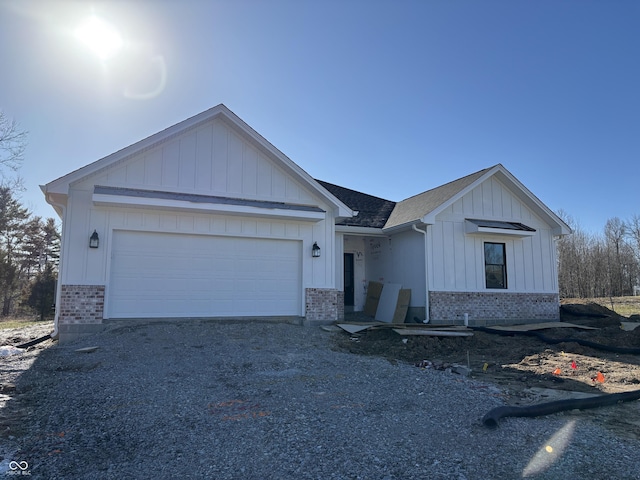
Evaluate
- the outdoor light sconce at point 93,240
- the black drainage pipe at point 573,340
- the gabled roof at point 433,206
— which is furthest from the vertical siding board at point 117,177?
the black drainage pipe at point 573,340

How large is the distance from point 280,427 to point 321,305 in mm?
7582

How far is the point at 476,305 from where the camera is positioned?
46.0 feet

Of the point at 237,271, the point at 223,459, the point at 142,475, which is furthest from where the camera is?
the point at 237,271

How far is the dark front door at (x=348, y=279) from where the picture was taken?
16016 mm

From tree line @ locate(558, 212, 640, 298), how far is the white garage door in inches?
1152

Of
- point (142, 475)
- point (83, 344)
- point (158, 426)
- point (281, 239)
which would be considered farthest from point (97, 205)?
point (142, 475)

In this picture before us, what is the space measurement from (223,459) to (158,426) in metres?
1.18

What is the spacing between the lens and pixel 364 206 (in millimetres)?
17422

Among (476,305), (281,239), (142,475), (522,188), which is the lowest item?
(142,475)

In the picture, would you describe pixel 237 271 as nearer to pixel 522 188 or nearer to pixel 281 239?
pixel 281 239

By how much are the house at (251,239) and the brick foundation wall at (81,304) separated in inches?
0.9

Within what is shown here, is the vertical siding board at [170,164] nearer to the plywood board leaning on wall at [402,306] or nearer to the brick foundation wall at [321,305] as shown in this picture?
the brick foundation wall at [321,305]

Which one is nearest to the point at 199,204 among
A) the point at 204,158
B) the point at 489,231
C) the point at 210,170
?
the point at 210,170

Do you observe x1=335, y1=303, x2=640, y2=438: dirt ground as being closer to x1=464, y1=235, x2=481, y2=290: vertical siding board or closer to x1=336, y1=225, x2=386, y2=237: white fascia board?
x1=464, y1=235, x2=481, y2=290: vertical siding board
